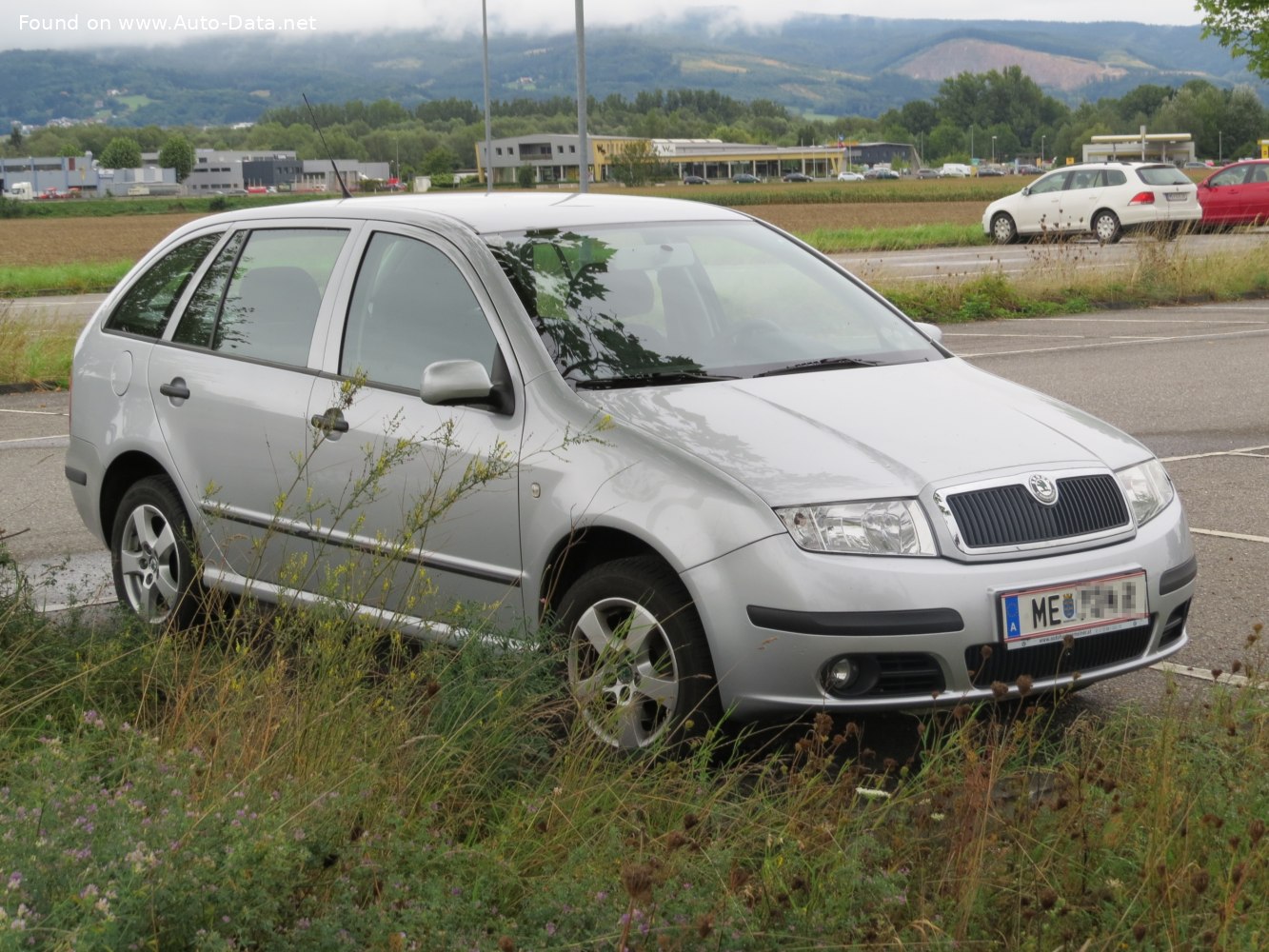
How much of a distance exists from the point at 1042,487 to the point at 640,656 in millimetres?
1234

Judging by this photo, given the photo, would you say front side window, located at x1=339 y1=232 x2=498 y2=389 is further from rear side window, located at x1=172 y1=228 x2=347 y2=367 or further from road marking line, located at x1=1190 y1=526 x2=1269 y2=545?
road marking line, located at x1=1190 y1=526 x2=1269 y2=545

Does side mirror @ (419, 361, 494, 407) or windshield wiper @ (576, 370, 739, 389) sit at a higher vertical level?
side mirror @ (419, 361, 494, 407)

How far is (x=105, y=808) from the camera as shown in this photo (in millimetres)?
2959

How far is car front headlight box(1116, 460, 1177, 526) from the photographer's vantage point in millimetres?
4812

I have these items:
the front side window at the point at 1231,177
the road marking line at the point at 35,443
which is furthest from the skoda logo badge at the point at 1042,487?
the front side window at the point at 1231,177

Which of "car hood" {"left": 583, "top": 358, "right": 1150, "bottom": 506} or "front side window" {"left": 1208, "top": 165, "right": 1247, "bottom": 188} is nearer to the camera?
"car hood" {"left": 583, "top": 358, "right": 1150, "bottom": 506}

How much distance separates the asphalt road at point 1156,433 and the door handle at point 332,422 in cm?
87

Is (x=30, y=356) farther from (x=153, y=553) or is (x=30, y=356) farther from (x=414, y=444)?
(x=414, y=444)

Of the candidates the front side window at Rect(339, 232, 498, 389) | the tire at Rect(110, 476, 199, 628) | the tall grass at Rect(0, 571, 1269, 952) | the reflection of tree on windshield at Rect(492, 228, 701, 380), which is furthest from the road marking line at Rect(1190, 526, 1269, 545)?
the tire at Rect(110, 476, 199, 628)

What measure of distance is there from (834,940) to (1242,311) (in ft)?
63.4

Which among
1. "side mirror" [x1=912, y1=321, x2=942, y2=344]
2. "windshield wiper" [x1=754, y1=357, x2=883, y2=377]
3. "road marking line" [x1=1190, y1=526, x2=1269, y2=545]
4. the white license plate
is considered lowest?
"road marking line" [x1=1190, y1=526, x2=1269, y2=545]

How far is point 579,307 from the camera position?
5.35 metres

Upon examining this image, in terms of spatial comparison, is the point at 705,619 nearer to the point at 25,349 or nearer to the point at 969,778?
the point at 969,778

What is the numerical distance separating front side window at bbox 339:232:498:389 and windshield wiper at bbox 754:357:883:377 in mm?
926
